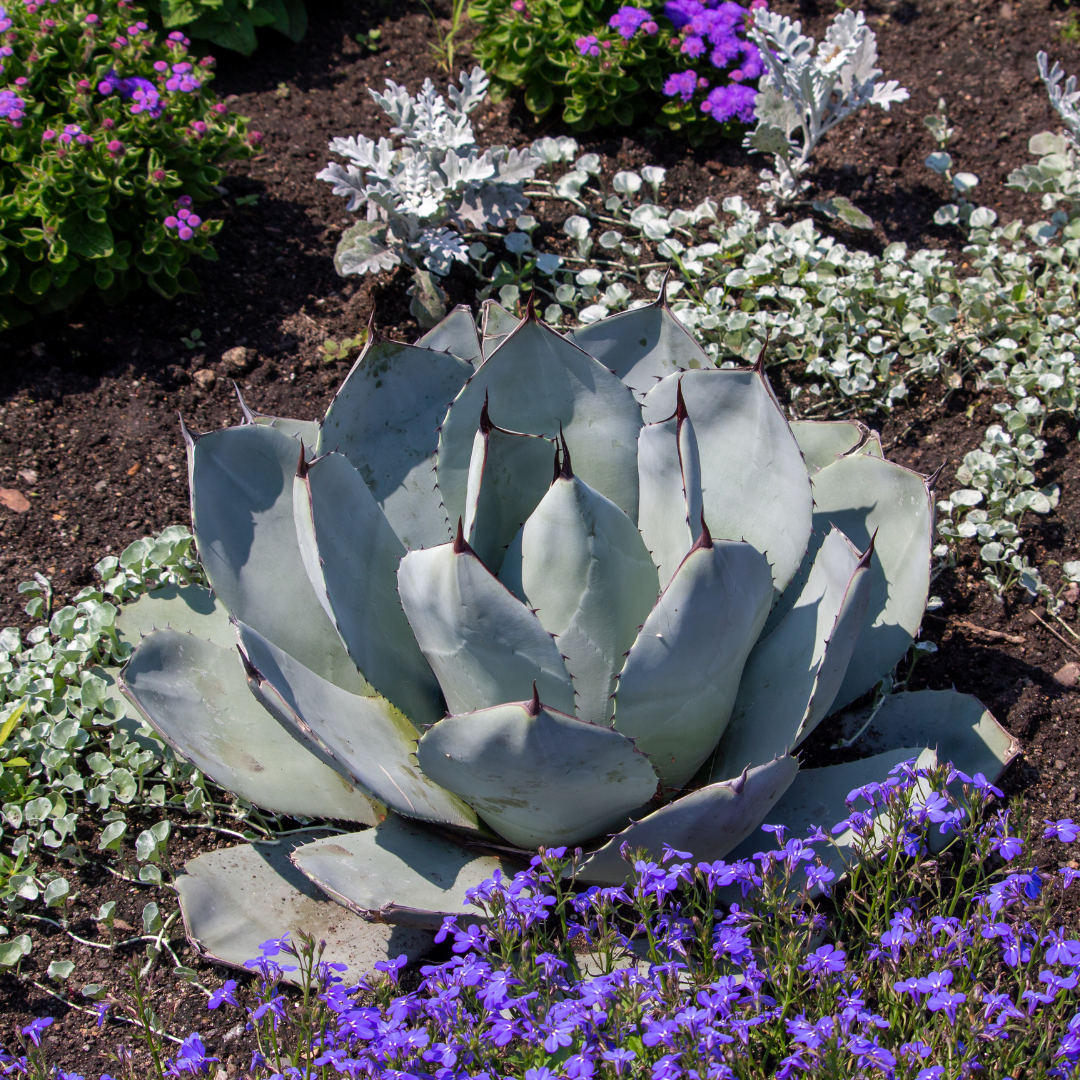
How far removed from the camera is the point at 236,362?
2916mm

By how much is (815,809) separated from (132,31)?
9.15 ft

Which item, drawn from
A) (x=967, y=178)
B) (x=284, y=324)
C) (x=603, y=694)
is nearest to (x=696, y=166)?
(x=967, y=178)

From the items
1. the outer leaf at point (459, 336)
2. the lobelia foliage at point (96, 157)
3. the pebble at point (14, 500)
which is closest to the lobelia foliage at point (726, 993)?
the outer leaf at point (459, 336)

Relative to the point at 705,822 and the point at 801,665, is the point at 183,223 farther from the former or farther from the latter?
the point at 705,822

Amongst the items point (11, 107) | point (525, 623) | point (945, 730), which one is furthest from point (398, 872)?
point (11, 107)

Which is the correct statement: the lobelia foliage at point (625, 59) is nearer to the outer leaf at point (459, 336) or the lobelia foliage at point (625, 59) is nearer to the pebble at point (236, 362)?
the pebble at point (236, 362)

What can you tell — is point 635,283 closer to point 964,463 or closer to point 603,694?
point 964,463

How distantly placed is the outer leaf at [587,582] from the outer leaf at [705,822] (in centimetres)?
21

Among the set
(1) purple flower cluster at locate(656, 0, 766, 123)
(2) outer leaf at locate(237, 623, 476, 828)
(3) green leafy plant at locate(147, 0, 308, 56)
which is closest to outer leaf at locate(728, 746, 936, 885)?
(2) outer leaf at locate(237, 623, 476, 828)

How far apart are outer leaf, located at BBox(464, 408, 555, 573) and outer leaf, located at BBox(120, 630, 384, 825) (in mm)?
465

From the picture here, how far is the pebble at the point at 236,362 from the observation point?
9.55ft

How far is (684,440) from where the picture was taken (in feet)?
5.34

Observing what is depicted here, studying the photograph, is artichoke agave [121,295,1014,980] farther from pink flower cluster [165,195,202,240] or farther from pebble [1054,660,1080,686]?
pink flower cluster [165,195,202,240]

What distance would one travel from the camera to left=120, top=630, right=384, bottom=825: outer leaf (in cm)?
178
